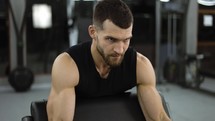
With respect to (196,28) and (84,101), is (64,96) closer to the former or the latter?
(84,101)

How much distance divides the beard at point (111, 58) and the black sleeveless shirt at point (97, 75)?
0.26 feet

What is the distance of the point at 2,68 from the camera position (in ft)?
16.4

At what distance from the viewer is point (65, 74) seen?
3.73ft

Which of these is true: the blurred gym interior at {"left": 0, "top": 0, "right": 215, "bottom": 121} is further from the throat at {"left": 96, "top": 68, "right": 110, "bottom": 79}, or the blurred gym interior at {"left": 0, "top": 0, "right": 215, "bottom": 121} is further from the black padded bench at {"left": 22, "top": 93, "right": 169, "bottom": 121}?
the throat at {"left": 96, "top": 68, "right": 110, "bottom": 79}

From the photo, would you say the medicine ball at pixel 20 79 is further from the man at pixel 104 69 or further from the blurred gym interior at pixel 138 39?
Result: the man at pixel 104 69

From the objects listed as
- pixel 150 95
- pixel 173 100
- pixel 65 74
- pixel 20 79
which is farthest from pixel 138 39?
pixel 65 74

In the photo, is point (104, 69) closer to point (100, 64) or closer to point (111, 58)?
point (100, 64)

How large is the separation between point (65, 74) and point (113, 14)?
10.9 inches

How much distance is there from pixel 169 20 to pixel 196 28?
0.53 meters

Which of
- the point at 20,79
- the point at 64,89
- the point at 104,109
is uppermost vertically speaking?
the point at 64,89

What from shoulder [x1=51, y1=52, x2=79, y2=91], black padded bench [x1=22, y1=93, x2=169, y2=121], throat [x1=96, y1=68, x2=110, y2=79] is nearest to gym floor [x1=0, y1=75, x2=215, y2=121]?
black padded bench [x1=22, y1=93, x2=169, y2=121]

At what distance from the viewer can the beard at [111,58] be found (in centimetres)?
108

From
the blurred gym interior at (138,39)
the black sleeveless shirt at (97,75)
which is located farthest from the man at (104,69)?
the blurred gym interior at (138,39)

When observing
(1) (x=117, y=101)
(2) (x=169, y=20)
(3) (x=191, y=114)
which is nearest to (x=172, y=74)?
(2) (x=169, y=20)
